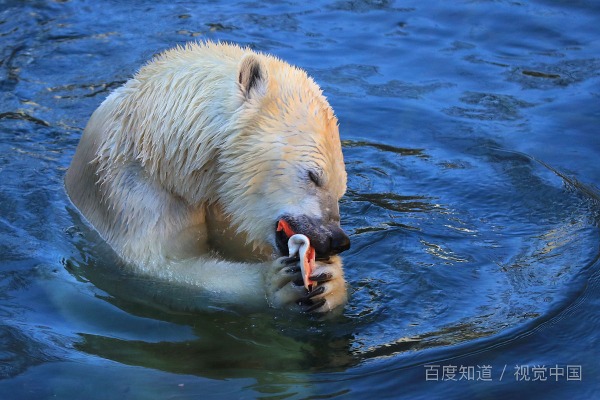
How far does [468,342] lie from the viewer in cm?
365

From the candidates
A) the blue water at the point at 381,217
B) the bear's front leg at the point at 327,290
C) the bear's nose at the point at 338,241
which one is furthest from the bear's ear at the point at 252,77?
the blue water at the point at 381,217

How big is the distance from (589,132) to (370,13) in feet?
13.9

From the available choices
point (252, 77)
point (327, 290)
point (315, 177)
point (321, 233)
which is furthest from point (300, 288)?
point (252, 77)

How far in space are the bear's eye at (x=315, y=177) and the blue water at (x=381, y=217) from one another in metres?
0.81

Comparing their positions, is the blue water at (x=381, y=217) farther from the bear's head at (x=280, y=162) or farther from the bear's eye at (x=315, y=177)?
the bear's eye at (x=315, y=177)

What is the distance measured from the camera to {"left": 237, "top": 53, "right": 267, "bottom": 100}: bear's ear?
3.85 metres

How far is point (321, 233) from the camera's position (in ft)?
12.2

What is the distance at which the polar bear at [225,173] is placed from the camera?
3.81m

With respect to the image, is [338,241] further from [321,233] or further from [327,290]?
[327,290]

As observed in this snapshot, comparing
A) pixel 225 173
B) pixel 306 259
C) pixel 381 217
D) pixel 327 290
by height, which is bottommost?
pixel 381 217

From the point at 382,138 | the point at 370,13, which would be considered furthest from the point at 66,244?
the point at 370,13

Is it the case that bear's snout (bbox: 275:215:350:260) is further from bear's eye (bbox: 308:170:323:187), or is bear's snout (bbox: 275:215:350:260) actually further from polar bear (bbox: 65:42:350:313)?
bear's eye (bbox: 308:170:323:187)

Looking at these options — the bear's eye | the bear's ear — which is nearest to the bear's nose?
the bear's eye

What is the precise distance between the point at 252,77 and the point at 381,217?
184 cm
